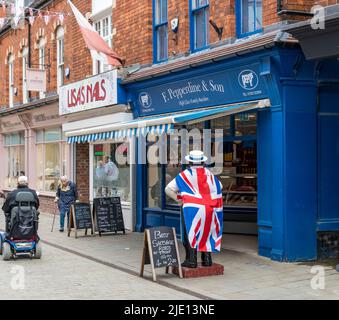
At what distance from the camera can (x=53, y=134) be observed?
1980cm

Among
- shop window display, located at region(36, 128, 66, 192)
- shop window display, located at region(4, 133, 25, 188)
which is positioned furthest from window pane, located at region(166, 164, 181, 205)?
shop window display, located at region(4, 133, 25, 188)

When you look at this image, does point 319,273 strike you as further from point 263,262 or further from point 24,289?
point 24,289

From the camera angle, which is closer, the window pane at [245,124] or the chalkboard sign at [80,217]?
the window pane at [245,124]

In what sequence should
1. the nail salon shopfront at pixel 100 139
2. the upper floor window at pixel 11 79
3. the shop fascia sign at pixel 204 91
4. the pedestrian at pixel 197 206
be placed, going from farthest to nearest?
the upper floor window at pixel 11 79 → the nail salon shopfront at pixel 100 139 → the shop fascia sign at pixel 204 91 → the pedestrian at pixel 197 206

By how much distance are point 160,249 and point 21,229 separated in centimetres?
312

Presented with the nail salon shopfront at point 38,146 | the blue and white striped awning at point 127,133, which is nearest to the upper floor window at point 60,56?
the nail salon shopfront at point 38,146

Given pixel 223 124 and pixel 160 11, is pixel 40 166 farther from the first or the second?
pixel 223 124

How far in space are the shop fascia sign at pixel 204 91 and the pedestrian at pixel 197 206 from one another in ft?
7.01

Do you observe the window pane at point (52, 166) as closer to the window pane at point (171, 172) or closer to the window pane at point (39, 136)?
the window pane at point (39, 136)

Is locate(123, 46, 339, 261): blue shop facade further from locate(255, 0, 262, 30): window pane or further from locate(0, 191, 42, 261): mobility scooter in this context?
locate(0, 191, 42, 261): mobility scooter

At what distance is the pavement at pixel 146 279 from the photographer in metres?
7.62

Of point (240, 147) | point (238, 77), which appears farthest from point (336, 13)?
point (240, 147)

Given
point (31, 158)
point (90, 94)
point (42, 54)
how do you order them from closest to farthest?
point (90, 94) → point (42, 54) → point (31, 158)

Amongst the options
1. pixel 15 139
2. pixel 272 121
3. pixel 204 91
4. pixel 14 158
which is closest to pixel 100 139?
pixel 204 91
